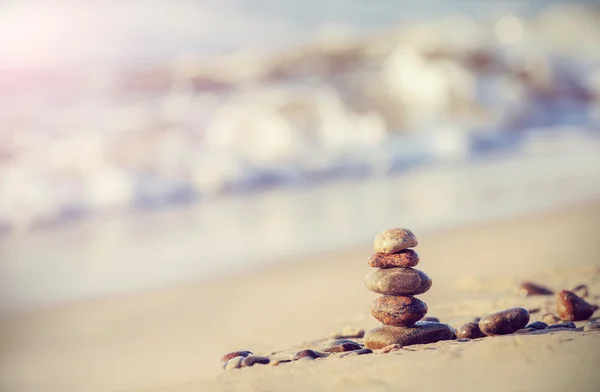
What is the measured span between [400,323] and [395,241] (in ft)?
1.24

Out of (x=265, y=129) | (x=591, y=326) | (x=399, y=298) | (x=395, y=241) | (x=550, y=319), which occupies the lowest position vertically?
(x=591, y=326)

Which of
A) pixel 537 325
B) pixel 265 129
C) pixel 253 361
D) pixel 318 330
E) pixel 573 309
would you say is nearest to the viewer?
pixel 253 361

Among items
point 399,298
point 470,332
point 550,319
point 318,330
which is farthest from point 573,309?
point 318,330

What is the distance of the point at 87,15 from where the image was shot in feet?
42.5

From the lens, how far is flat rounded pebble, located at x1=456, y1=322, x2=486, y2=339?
3.40 meters

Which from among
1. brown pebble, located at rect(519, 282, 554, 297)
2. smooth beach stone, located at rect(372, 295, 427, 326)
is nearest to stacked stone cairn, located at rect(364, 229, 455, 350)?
smooth beach stone, located at rect(372, 295, 427, 326)

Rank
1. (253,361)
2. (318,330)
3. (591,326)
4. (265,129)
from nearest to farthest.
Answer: (253,361)
(591,326)
(318,330)
(265,129)

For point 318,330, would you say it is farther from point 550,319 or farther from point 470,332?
point 550,319

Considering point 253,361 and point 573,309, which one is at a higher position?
point 573,309

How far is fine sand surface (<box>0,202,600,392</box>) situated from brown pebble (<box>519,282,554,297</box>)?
2.2 inches

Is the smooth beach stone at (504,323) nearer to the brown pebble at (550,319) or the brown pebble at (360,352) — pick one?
the brown pebble at (550,319)

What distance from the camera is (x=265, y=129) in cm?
1304

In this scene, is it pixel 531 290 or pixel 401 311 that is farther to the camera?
pixel 531 290

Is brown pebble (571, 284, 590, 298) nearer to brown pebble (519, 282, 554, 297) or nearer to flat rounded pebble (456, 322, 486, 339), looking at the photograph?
brown pebble (519, 282, 554, 297)
